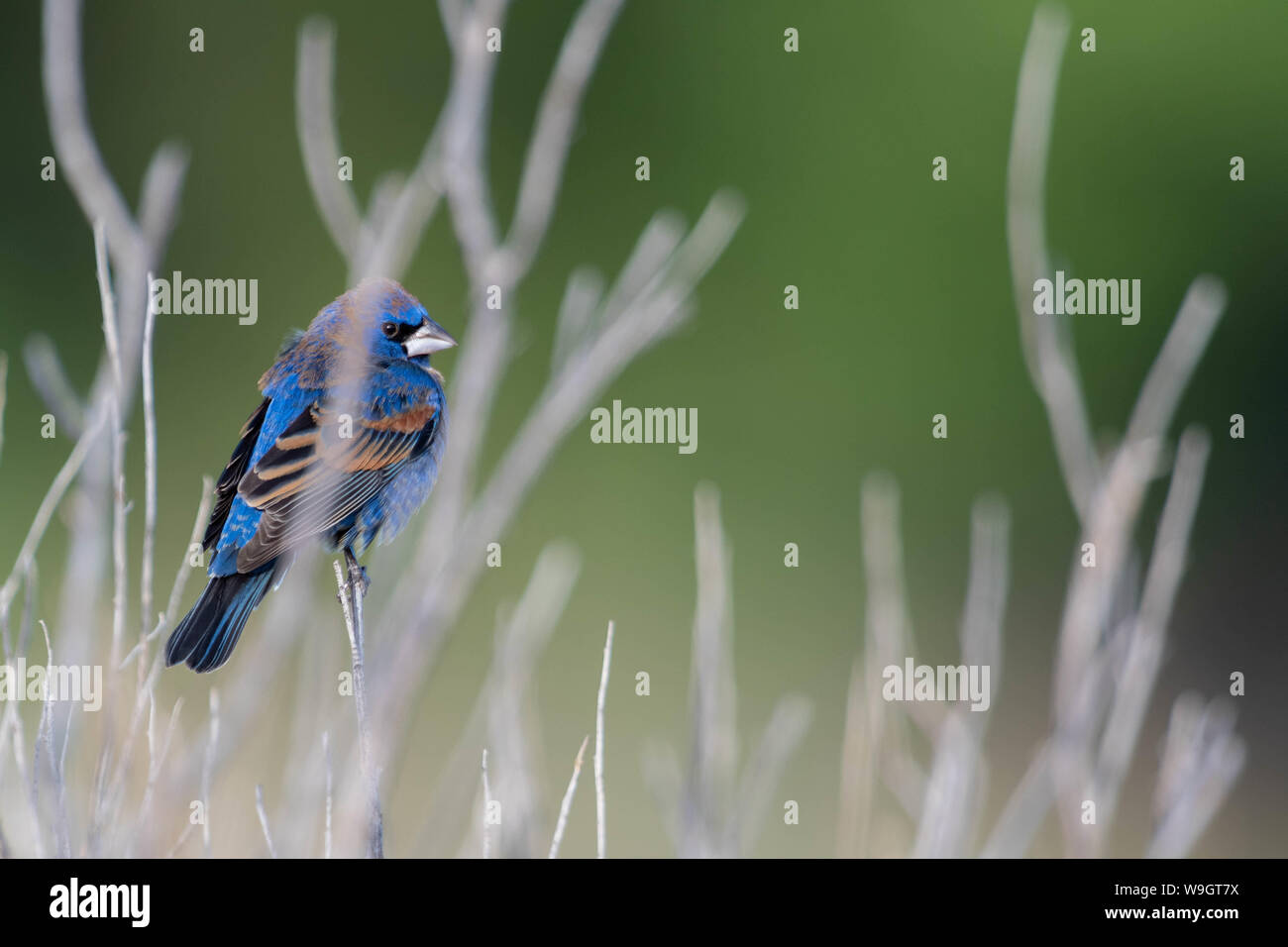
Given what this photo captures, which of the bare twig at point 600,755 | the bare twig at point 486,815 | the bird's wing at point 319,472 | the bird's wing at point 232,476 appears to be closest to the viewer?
the bare twig at point 600,755

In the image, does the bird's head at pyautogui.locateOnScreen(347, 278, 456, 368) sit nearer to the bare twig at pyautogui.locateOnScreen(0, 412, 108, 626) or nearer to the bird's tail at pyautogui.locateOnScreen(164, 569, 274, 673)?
the bird's tail at pyautogui.locateOnScreen(164, 569, 274, 673)

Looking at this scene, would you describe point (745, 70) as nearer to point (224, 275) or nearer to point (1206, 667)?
point (224, 275)

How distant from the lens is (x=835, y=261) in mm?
9586

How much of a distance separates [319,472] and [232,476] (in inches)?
12.1

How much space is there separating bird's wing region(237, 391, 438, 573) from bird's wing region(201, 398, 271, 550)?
0.10 meters

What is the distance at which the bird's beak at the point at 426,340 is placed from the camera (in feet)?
12.3

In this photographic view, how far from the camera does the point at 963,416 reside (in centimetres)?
950

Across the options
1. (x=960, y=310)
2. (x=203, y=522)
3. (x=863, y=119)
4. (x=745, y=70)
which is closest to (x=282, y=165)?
(x=745, y=70)

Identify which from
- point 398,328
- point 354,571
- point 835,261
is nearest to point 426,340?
point 398,328

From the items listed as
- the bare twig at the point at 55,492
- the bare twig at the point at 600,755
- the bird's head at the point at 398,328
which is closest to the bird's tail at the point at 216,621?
the bare twig at the point at 55,492

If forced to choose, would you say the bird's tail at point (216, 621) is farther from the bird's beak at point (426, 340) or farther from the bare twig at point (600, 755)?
the bare twig at point (600, 755)

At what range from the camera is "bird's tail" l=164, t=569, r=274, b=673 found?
3162mm

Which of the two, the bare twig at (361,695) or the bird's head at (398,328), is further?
the bird's head at (398,328)

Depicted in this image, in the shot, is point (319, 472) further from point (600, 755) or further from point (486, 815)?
point (600, 755)
